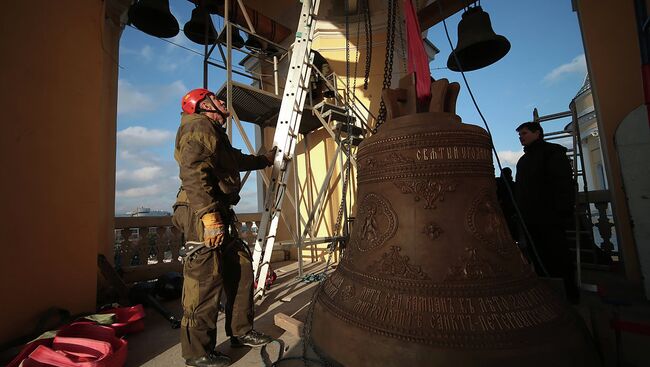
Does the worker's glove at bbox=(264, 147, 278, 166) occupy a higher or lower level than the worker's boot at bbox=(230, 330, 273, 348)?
higher

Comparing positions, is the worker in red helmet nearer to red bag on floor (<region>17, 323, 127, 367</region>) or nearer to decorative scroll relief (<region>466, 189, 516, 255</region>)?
red bag on floor (<region>17, 323, 127, 367</region>)

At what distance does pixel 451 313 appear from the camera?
3.87 feet

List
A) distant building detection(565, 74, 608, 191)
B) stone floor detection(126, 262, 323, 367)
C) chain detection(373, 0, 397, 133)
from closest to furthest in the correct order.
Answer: chain detection(373, 0, 397, 133) → stone floor detection(126, 262, 323, 367) → distant building detection(565, 74, 608, 191)

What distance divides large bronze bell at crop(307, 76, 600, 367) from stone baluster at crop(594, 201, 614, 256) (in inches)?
196

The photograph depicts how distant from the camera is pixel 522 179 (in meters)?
3.28

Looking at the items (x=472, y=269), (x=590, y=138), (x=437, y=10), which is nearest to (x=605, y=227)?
(x=437, y=10)

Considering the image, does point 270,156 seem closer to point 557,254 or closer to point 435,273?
point 435,273

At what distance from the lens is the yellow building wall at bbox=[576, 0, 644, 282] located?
3.43 m

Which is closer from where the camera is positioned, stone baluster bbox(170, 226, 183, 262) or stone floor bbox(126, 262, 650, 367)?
→ stone floor bbox(126, 262, 650, 367)

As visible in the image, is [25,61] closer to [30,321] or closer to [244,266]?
[30,321]

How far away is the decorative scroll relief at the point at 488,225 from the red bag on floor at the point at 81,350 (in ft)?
8.04

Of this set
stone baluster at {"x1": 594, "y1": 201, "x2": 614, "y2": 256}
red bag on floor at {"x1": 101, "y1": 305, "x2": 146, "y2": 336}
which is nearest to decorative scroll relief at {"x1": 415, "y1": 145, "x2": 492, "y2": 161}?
red bag on floor at {"x1": 101, "y1": 305, "x2": 146, "y2": 336}

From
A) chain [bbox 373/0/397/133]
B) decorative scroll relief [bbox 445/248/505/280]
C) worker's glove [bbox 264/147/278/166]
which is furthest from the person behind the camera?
worker's glove [bbox 264/147/278/166]

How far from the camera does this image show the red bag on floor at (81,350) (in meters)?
1.87
